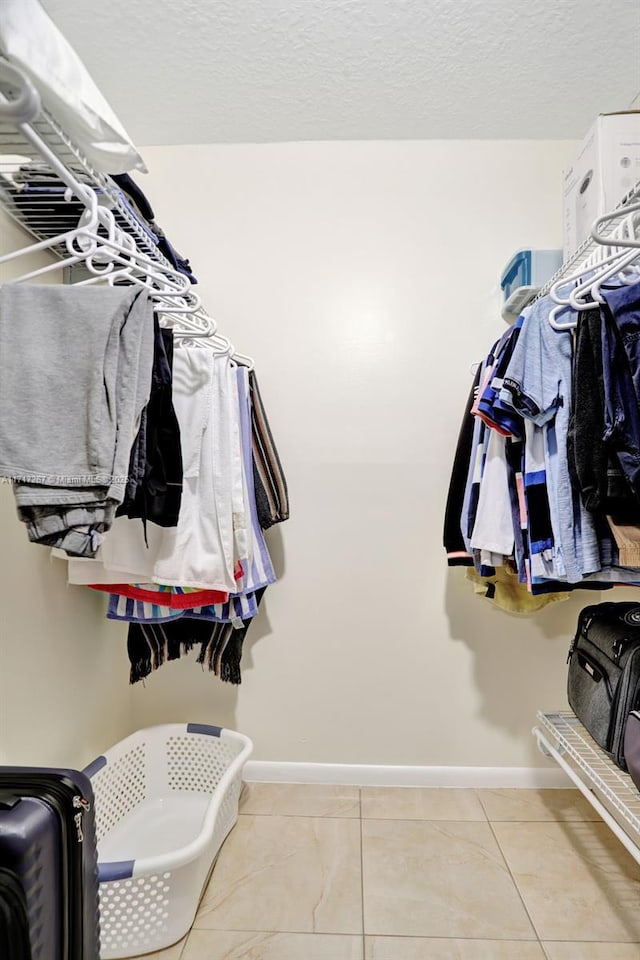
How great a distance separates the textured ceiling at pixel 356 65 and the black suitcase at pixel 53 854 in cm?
191

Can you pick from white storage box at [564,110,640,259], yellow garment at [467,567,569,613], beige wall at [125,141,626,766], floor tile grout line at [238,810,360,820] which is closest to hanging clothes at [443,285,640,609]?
yellow garment at [467,567,569,613]

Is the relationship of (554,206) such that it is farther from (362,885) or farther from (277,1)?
(362,885)

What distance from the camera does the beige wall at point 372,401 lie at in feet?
6.47

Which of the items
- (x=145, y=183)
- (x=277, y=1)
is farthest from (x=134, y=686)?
(x=277, y=1)

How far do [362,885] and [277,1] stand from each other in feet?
8.14

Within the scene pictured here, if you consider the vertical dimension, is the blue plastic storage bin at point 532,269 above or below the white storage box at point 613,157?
below

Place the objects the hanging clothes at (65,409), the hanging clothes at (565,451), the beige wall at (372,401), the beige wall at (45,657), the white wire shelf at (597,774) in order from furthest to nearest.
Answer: the beige wall at (372,401), the beige wall at (45,657), the white wire shelf at (597,774), the hanging clothes at (565,451), the hanging clothes at (65,409)

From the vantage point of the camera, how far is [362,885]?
1469 millimetres

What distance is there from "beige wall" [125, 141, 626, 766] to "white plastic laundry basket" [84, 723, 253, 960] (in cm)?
26

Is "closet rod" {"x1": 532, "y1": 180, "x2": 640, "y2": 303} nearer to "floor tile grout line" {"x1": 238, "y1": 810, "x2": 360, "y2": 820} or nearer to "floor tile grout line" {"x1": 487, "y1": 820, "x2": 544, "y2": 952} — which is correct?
"floor tile grout line" {"x1": 487, "y1": 820, "x2": 544, "y2": 952}

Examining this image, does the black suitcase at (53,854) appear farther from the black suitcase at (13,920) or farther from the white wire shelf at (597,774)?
the white wire shelf at (597,774)

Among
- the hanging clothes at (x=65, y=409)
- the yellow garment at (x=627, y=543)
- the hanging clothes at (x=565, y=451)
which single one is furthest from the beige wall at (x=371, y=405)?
the hanging clothes at (x=65, y=409)

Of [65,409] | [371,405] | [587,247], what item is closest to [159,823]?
[65,409]

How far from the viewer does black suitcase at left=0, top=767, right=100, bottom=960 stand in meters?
0.78
